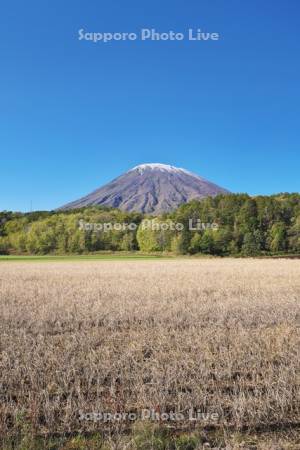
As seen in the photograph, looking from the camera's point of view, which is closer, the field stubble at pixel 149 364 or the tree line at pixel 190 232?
the field stubble at pixel 149 364

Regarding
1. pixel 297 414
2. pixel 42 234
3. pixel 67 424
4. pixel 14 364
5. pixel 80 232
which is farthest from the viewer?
pixel 42 234

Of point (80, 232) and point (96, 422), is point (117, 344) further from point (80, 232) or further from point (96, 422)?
point (80, 232)

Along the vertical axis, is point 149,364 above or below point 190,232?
below

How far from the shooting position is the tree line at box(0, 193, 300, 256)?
88062 millimetres

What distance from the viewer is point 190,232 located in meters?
93.5

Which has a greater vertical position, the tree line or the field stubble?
the tree line

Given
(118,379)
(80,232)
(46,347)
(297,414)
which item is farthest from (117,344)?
(80,232)

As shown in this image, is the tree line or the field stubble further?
→ the tree line

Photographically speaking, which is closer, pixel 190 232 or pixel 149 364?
pixel 149 364

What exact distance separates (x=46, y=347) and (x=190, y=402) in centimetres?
410

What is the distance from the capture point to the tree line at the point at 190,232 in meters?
88.1

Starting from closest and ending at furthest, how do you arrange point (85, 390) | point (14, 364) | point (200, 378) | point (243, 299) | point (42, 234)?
point (85, 390) < point (200, 378) < point (14, 364) < point (243, 299) < point (42, 234)

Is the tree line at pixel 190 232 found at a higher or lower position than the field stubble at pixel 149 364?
higher

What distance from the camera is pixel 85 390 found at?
619 cm
